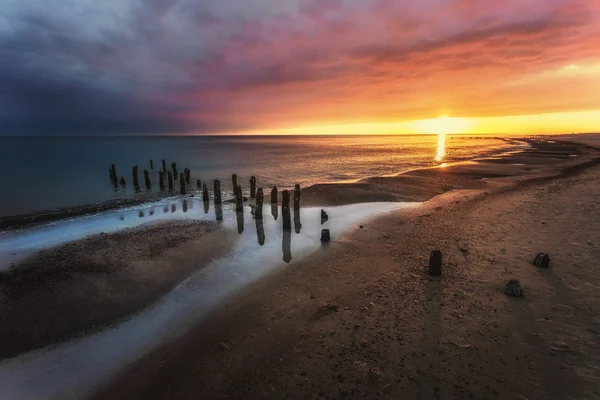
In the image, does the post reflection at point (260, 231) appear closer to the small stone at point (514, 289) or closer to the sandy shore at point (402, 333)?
the sandy shore at point (402, 333)

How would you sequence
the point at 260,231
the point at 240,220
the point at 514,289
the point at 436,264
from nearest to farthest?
the point at 514,289
the point at 436,264
the point at 260,231
the point at 240,220

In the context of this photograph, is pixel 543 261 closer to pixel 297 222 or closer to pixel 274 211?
pixel 297 222

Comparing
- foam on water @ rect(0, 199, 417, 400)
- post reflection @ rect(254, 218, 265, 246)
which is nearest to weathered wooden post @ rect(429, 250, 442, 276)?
foam on water @ rect(0, 199, 417, 400)

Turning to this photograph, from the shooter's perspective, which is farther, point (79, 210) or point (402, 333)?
point (79, 210)

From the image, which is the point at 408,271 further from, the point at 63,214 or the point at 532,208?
the point at 63,214

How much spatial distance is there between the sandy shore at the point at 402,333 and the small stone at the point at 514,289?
0.19m

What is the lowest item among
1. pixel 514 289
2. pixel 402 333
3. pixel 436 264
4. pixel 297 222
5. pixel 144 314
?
pixel 144 314

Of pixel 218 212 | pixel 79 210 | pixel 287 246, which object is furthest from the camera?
pixel 79 210

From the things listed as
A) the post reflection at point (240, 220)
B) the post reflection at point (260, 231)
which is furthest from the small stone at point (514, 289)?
the post reflection at point (240, 220)

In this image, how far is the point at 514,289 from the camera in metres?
8.96

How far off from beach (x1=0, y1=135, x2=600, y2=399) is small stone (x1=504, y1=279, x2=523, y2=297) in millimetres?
265

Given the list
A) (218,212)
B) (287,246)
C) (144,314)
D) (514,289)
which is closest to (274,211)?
(218,212)

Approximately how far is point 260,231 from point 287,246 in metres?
3.12

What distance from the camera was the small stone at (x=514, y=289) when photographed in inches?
352
